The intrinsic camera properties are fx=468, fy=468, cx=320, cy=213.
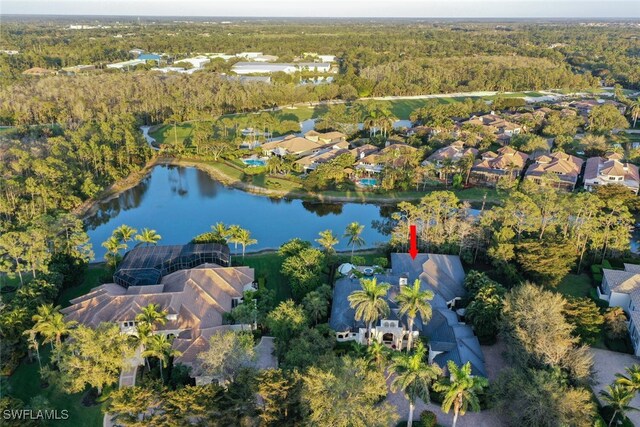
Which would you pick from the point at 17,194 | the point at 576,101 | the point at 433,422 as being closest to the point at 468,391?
the point at 433,422

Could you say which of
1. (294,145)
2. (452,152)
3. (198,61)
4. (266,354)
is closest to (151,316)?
(266,354)

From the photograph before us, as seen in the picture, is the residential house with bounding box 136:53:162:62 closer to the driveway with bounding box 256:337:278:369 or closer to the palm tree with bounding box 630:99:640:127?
the palm tree with bounding box 630:99:640:127

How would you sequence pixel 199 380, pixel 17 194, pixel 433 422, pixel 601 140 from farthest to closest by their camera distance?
pixel 601 140 → pixel 17 194 → pixel 199 380 → pixel 433 422

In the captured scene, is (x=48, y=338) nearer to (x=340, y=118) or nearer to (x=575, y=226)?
(x=575, y=226)

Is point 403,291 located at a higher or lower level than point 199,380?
higher

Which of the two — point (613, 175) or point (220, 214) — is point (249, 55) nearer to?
point (220, 214)

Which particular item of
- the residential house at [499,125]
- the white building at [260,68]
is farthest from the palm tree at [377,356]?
the white building at [260,68]
